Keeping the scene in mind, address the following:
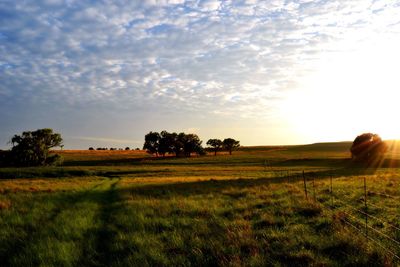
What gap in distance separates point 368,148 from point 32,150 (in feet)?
271

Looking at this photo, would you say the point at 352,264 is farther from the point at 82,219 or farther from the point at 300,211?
the point at 82,219

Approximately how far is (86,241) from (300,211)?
986 centimetres

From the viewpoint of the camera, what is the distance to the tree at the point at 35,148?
9269cm

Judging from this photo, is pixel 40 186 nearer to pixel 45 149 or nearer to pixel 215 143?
pixel 45 149

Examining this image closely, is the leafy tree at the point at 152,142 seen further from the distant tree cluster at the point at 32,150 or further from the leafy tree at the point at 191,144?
the distant tree cluster at the point at 32,150

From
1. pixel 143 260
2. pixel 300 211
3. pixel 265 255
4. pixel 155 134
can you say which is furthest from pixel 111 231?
pixel 155 134

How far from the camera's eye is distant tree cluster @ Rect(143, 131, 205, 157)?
14775cm

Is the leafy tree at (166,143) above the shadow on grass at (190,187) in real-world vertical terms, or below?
above


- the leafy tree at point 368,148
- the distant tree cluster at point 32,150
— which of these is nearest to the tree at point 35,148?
the distant tree cluster at point 32,150

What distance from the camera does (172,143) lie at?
14738 cm

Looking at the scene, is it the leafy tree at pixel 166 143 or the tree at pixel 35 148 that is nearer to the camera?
the tree at pixel 35 148

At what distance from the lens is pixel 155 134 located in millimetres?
151625

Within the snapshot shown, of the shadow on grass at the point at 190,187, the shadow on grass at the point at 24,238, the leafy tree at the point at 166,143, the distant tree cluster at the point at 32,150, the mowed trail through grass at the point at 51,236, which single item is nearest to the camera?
the mowed trail through grass at the point at 51,236

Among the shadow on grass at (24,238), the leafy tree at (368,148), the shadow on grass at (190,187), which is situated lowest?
the shadow on grass at (190,187)
